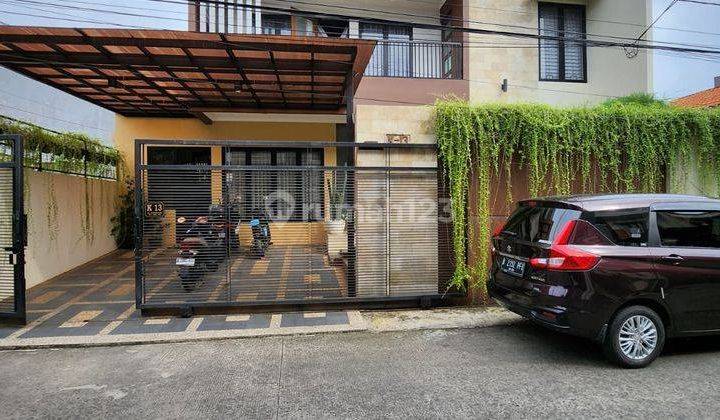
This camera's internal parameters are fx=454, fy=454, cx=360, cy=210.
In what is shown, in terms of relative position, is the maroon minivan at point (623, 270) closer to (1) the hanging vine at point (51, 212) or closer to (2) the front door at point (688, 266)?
(2) the front door at point (688, 266)

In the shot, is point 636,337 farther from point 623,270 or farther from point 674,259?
point 674,259

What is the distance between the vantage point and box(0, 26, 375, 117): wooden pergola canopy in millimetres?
6449

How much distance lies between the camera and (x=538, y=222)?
15.5 ft

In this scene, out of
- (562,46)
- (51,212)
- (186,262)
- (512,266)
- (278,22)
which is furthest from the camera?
(562,46)

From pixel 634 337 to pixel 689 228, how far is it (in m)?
1.32

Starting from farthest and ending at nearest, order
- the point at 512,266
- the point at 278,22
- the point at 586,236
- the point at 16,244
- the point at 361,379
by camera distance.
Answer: the point at 278,22 < the point at 16,244 < the point at 512,266 < the point at 586,236 < the point at 361,379

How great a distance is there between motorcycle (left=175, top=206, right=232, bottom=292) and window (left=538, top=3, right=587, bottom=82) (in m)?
10.3

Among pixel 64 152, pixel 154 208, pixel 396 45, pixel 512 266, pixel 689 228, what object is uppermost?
pixel 396 45

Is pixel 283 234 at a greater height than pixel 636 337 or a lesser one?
greater

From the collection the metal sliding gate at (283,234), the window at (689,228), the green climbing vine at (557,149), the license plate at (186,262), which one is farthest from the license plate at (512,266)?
the license plate at (186,262)

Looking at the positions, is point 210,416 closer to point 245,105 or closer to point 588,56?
point 245,105

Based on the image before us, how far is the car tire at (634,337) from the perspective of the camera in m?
4.28

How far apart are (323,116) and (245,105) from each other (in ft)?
6.53

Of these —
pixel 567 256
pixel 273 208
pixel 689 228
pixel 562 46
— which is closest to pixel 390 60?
pixel 562 46
